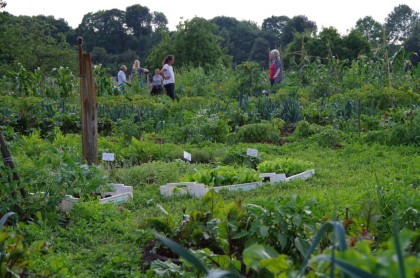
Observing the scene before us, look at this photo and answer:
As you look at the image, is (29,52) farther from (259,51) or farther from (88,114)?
(259,51)

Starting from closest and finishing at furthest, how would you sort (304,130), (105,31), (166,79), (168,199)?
(168,199)
(304,130)
(166,79)
(105,31)

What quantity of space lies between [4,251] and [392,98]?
9.80 metres

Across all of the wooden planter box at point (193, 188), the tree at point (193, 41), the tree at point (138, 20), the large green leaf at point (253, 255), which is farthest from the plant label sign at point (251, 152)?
the tree at point (138, 20)

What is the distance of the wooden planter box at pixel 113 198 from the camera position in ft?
16.8

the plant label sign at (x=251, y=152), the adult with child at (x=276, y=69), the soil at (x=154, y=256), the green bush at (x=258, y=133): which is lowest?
the green bush at (x=258, y=133)

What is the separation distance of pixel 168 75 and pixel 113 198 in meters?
10.9

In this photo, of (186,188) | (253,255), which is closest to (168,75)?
(186,188)

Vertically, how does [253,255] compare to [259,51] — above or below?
above

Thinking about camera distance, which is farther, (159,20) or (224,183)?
(159,20)

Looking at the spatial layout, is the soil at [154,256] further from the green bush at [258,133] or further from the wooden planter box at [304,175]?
the green bush at [258,133]

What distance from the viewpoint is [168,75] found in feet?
53.9

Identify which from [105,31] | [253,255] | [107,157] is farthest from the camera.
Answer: [105,31]

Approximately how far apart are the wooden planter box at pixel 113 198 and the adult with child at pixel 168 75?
34.1 feet

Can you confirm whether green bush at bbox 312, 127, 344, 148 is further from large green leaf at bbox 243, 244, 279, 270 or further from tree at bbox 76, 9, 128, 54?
tree at bbox 76, 9, 128, 54
